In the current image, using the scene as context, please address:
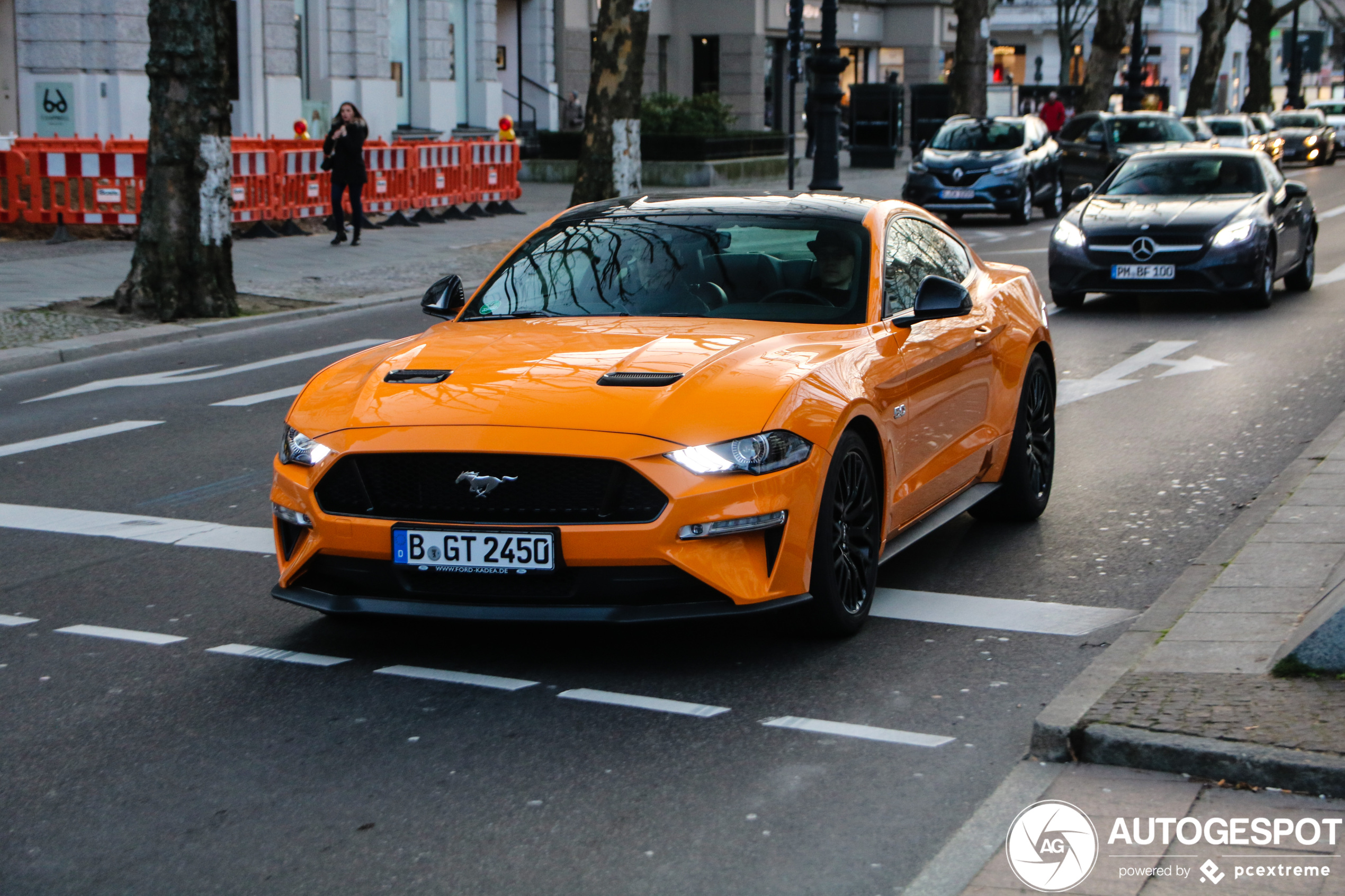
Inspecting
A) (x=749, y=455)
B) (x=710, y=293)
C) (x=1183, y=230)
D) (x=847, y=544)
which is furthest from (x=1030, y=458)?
(x=1183, y=230)

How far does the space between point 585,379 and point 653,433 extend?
1.38 ft

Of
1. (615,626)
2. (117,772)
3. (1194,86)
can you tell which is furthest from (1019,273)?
(1194,86)

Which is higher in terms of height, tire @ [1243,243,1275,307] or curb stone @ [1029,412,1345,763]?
tire @ [1243,243,1275,307]

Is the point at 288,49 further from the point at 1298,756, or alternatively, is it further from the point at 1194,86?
the point at 1194,86

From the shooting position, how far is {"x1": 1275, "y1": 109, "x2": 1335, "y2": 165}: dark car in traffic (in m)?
52.3

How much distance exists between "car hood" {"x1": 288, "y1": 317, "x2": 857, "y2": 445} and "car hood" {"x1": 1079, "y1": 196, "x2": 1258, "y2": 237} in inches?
406

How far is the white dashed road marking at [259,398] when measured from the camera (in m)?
11.4

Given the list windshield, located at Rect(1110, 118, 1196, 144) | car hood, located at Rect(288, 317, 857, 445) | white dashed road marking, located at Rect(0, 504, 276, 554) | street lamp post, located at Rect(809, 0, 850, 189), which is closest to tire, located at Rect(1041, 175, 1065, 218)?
windshield, located at Rect(1110, 118, 1196, 144)

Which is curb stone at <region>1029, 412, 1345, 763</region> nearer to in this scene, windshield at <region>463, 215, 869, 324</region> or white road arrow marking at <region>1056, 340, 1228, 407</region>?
windshield at <region>463, 215, 869, 324</region>

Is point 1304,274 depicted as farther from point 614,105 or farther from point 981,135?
point 981,135

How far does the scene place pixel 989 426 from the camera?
283 inches

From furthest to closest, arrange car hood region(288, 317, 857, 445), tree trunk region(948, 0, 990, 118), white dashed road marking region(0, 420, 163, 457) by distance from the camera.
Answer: tree trunk region(948, 0, 990, 118), white dashed road marking region(0, 420, 163, 457), car hood region(288, 317, 857, 445)

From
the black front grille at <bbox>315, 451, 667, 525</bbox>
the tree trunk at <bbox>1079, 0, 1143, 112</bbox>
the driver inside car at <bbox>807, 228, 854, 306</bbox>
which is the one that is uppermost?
the tree trunk at <bbox>1079, 0, 1143, 112</bbox>

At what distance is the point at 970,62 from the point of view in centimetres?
4091
